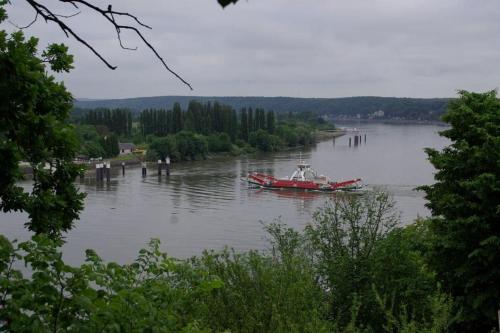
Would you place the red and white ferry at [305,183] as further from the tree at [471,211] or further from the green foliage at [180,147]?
the tree at [471,211]

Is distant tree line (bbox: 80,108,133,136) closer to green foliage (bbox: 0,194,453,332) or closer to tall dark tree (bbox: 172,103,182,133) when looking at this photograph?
tall dark tree (bbox: 172,103,182,133)

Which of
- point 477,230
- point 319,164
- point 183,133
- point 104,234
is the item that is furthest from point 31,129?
point 183,133

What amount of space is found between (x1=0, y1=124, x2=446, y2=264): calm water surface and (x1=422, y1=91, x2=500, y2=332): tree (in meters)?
2.02

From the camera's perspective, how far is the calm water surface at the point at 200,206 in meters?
26.6

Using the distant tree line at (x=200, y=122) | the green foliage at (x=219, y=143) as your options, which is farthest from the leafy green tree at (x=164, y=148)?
the distant tree line at (x=200, y=122)

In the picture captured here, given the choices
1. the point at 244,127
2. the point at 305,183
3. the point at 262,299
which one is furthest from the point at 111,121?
the point at 262,299

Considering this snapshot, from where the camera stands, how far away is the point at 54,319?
3615 mm

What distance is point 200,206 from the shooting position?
1380 inches

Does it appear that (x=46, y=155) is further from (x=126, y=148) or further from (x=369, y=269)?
(x=126, y=148)

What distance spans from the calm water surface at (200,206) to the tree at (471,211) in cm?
202

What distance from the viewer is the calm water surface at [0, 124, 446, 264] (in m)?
26.6

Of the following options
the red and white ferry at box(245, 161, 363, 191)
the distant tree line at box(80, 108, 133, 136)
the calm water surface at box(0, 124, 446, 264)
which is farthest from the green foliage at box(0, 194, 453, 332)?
the distant tree line at box(80, 108, 133, 136)

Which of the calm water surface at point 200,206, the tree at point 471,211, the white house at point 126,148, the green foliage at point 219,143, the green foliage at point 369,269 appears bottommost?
the calm water surface at point 200,206

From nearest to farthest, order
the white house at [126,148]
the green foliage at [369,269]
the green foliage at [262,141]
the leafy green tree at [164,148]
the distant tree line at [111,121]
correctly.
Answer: the green foliage at [369,269] < the leafy green tree at [164,148] < the white house at [126,148] < the green foliage at [262,141] < the distant tree line at [111,121]
